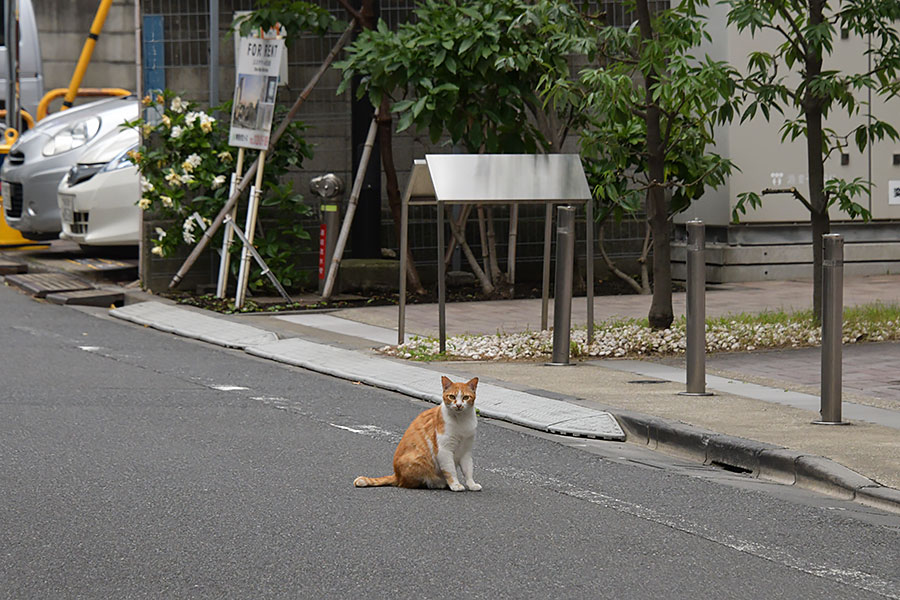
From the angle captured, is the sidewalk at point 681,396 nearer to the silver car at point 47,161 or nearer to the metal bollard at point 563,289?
the metal bollard at point 563,289

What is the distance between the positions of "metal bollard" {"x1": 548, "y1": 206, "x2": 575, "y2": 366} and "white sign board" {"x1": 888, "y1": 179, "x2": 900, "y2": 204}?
9219 millimetres

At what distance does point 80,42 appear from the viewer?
34938 millimetres

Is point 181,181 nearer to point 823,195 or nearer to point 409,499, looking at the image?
point 823,195

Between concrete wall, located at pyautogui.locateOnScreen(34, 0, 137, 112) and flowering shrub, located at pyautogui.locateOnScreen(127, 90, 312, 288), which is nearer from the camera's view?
flowering shrub, located at pyautogui.locateOnScreen(127, 90, 312, 288)

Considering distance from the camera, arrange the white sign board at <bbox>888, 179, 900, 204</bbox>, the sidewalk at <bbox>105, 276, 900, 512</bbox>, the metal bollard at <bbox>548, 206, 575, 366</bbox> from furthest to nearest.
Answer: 1. the white sign board at <bbox>888, 179, 900, 204</bbox>
2. the metal bollard at <bbox>548, 206, 575, 366</bbox>
3. the sidewalk at <bbox>105, 276, 900, 512</bbox>

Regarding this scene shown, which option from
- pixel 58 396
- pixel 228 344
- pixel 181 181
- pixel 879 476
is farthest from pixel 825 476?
pixel 181 181

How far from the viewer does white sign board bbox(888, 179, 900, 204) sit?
19.5 meters

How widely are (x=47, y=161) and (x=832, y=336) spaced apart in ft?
48.4

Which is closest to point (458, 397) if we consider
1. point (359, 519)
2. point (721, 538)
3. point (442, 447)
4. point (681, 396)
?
point (442, 447)

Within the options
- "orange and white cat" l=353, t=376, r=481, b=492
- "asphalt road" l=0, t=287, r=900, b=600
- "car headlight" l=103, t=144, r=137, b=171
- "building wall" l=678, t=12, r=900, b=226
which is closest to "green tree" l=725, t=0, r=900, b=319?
"asphalt road" l=0, t=287, r=900, b=600

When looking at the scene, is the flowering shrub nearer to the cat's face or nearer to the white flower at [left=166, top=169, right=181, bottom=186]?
the white flower at [left=166, top=169, right=181, bottom=186]

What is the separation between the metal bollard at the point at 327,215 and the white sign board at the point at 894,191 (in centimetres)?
790

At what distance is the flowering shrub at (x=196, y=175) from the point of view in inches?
652

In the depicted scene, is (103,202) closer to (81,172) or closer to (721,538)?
(81,172)
